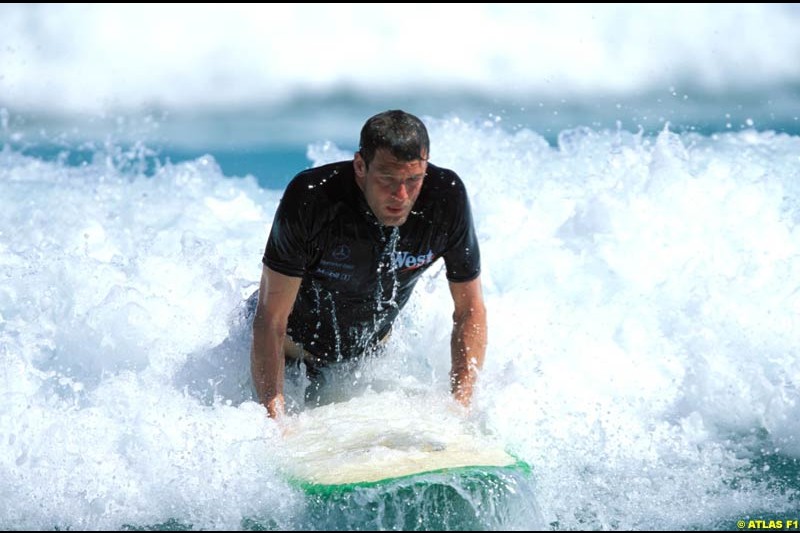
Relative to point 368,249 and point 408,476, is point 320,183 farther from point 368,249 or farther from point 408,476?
point 408,476

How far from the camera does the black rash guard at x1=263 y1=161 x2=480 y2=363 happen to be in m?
4.31

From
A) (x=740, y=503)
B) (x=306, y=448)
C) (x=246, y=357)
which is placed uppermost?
(x=246, y=357)

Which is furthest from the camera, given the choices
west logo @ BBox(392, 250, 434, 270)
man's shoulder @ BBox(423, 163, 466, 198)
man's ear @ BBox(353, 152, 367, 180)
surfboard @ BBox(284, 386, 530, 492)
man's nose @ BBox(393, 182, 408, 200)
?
west logo @ BBox(392, 250, 434, 270)

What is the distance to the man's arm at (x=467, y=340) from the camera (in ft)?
15.8

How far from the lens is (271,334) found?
450cm

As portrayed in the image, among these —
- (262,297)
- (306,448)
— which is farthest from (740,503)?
(262,297)

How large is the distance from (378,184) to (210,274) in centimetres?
294

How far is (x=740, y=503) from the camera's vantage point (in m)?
Answer: 4.27

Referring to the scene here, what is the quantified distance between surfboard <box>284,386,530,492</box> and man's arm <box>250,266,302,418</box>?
186 millimetres

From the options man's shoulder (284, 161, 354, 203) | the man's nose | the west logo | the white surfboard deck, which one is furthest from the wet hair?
the white surfboard deck

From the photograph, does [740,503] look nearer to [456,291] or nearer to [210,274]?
[456,291]

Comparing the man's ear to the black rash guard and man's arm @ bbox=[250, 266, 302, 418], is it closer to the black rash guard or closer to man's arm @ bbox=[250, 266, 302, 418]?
the black rash guard

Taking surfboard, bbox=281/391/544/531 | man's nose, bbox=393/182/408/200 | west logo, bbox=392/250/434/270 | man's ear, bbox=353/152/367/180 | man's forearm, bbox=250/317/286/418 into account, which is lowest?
surfboard, bbox=281/391/544/531

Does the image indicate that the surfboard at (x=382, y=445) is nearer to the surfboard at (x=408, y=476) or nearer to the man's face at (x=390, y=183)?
the surfboard at (x=408, y=476)
